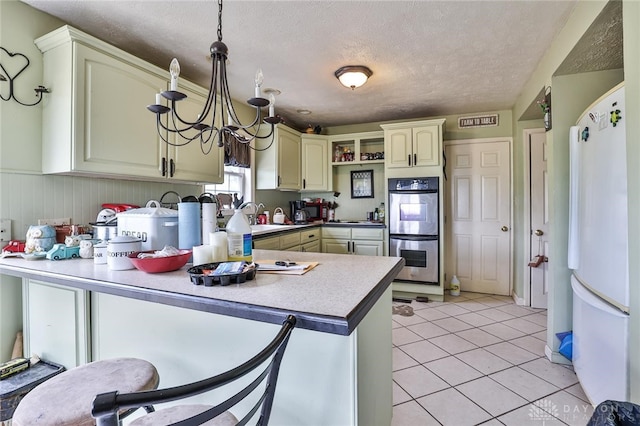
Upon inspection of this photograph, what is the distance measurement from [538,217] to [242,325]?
12.3 feet

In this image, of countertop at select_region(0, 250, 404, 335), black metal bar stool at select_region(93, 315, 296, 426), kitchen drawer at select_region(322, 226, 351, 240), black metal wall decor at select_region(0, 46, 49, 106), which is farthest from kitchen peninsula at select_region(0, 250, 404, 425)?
kitchen drawer at select_region(322, 226, 351, 240)

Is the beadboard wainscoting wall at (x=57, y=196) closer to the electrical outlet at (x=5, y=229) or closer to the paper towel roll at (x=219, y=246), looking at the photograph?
the electrical outlet at (x=5, y=229)

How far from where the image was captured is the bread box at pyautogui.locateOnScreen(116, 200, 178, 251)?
56.8 inches

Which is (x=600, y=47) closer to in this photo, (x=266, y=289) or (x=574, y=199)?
(x=574, y=199)

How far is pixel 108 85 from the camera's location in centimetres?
192

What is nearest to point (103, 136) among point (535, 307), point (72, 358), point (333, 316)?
point (72, 358)

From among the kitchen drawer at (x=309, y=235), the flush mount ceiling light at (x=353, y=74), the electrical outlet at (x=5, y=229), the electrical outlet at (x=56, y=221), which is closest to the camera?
the electrical outlet at (x=5, y=229)

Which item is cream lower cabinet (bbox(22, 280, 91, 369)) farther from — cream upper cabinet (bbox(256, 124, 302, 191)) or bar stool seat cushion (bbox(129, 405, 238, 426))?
cream upper cabinet (bbox(256, 124, 302, 191))

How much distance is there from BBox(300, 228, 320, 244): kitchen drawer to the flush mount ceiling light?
68.5 inches

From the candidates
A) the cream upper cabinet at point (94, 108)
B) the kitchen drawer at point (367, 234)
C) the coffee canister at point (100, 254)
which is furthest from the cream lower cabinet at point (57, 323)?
the kitchen drawer at point (367, 234)

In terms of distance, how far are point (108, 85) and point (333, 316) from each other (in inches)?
82.4

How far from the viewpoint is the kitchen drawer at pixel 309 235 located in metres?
3.63

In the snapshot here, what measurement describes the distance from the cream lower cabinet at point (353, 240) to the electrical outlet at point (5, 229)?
9.89 feet

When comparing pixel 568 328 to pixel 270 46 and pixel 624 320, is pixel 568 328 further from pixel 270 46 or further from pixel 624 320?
pixel 270 46
